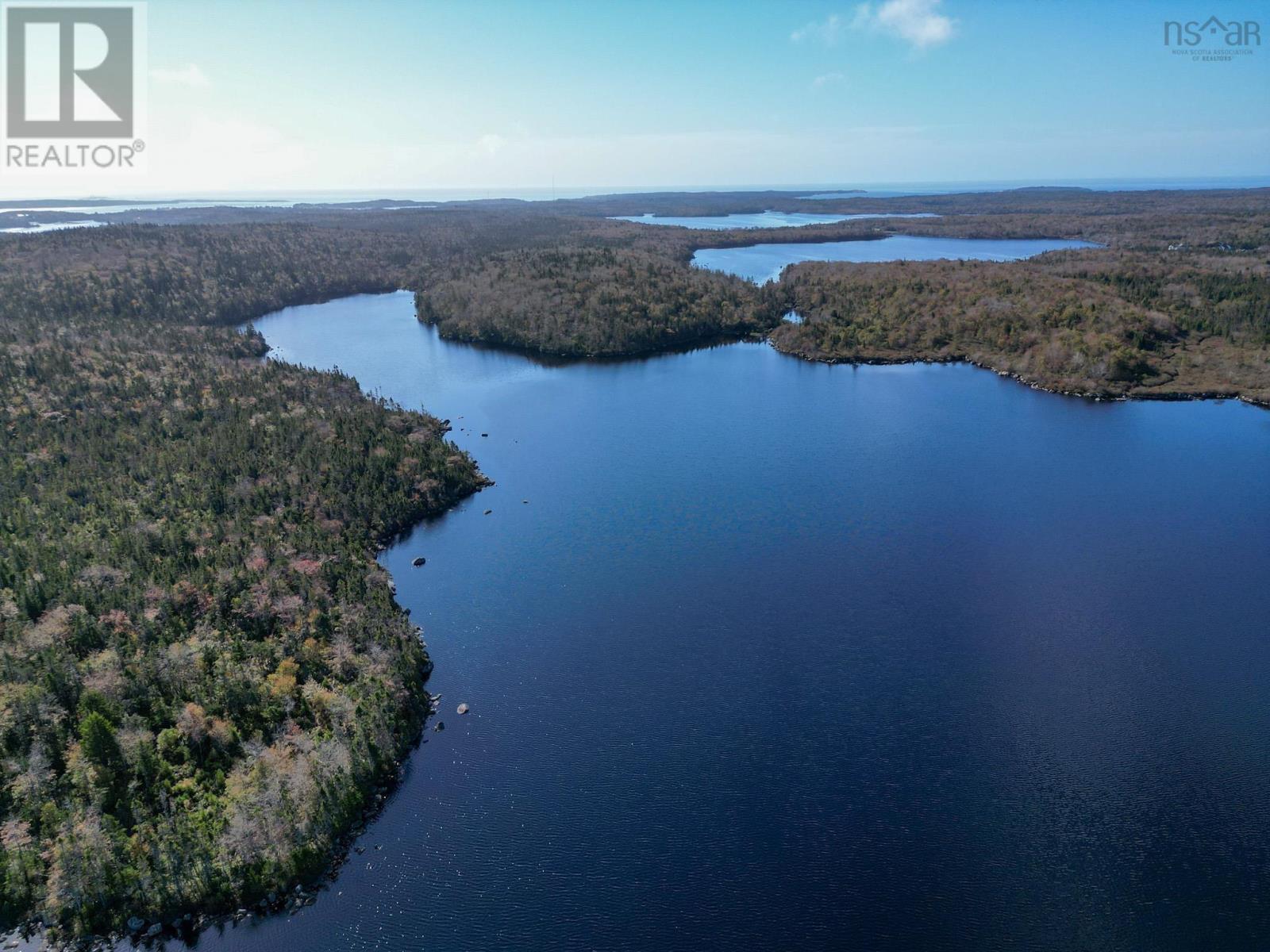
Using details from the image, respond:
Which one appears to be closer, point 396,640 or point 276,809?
point 276,809

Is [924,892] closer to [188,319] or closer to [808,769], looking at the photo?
[808,769]

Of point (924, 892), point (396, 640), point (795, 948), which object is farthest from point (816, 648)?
point (396, 640)

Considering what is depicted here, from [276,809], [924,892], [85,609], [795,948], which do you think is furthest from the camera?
[85,609]

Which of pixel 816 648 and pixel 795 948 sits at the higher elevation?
pixel 816 648
